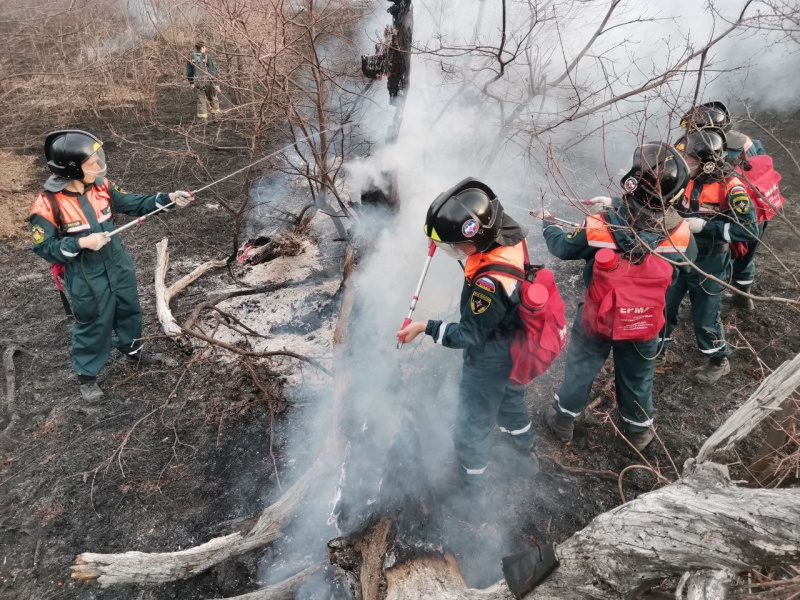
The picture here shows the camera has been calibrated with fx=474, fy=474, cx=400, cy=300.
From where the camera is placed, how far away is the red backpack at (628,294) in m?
3.02

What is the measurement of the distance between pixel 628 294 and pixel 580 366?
740 millimetres

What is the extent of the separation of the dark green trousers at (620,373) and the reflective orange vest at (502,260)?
1.12 m

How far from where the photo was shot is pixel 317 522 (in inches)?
128

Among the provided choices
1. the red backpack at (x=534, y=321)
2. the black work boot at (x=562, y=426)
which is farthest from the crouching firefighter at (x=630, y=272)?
the red backpack at (x=534, y=321)

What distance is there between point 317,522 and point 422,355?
168 centimetres

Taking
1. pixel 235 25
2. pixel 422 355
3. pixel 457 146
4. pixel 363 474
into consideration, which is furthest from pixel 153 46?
pixel 363 474

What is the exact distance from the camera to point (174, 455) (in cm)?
362

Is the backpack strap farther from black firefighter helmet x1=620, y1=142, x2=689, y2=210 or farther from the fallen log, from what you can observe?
black firefighter helmet x1=620, y1=142, x2=689, y2=210

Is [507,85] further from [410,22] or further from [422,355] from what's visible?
[422,355]

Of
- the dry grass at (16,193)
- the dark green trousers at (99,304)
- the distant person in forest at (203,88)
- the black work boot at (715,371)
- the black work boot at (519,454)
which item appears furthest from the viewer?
the distant person in forest at (203,88)

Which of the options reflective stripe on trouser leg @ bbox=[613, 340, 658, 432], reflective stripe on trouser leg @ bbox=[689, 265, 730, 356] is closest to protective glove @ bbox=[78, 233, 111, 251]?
reflective stripe on trouser leg @ bbox=[613, 340, 658, 432]

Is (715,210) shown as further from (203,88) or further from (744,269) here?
(203,88)

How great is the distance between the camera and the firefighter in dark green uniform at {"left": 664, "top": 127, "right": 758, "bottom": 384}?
368 cm

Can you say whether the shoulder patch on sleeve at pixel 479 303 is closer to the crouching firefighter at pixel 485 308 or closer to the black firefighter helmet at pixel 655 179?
the crouching firefighter at pixel 485 308
